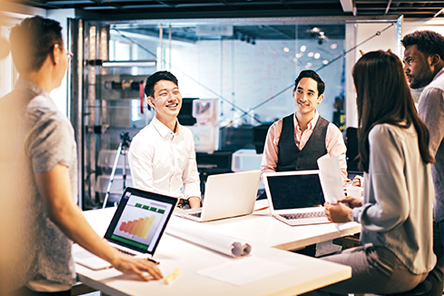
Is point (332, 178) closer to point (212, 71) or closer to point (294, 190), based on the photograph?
point (294, 190)

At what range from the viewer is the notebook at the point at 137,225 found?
5.62ft

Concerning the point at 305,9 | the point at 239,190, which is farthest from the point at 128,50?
the point at 239,190

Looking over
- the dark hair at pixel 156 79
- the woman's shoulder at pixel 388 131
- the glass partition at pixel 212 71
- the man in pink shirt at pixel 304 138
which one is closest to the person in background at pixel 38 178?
the woman's shoulder at pixel 388 131

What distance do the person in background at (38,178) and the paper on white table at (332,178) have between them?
48.9 inches

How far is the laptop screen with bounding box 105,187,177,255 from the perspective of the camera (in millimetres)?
1723

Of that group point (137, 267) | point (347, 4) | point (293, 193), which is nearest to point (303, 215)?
point (293, 193)

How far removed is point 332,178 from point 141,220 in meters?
1.01

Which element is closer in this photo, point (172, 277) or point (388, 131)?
point (172, 277)

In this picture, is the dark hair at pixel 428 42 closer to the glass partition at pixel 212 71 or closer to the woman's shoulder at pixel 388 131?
the woman's shoulder at pixel 388 131

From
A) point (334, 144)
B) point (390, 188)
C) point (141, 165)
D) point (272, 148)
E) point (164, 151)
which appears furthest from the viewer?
point (272, 148)

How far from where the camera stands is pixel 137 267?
1.52m

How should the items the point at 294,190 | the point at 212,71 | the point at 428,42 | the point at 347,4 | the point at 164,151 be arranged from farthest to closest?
the point at 212,71 < the point at 347,4 < the point at 164,151 < the point at 294,190 < the point at 428,42

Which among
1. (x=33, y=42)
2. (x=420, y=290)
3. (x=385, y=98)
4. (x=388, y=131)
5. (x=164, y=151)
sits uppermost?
(x=33, y=42)

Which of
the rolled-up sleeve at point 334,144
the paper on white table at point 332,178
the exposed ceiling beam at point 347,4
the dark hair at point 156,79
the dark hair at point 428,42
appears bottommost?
the paper on white table at point 332,178
